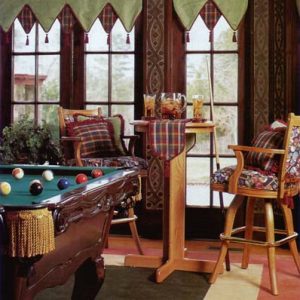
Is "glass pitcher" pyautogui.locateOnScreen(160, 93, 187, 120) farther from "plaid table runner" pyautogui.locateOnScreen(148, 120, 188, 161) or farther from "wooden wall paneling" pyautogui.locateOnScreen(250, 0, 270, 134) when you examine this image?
"wooden wall paneling" pyautogui.locateOnScreen(250, 0, 270, 134)

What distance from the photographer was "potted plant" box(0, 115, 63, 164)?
18.7 feet

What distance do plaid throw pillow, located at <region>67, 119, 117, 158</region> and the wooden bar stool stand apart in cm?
133

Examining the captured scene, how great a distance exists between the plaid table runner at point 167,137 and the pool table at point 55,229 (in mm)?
914

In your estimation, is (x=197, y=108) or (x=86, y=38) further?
(x=86, y=38)

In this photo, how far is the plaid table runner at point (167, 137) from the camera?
14.0ft

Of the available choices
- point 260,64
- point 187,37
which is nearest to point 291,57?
point 260,64

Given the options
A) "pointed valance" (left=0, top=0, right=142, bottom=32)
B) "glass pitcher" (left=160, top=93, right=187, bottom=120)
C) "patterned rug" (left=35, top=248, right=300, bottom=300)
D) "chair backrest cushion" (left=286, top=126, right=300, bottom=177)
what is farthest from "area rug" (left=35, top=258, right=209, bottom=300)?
"pointed valance" (left=0, top=0, right=142, bottom=32)

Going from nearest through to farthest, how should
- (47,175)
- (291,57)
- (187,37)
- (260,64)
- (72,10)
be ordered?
(47,175)
(291,57)
(260,64)
(187,37)
(72,10)

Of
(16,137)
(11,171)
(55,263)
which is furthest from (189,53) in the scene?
(55,263)

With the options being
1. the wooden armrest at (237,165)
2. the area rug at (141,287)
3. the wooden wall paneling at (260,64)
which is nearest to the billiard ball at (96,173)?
the area rug at (141,287)

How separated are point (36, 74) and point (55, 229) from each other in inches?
168

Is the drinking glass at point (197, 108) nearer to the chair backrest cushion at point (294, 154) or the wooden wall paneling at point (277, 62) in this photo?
the chair backrest cushion at point (294, 154)

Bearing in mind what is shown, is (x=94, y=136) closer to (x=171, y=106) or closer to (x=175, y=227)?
(x=171, y=106)

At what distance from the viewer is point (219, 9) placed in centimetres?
573
